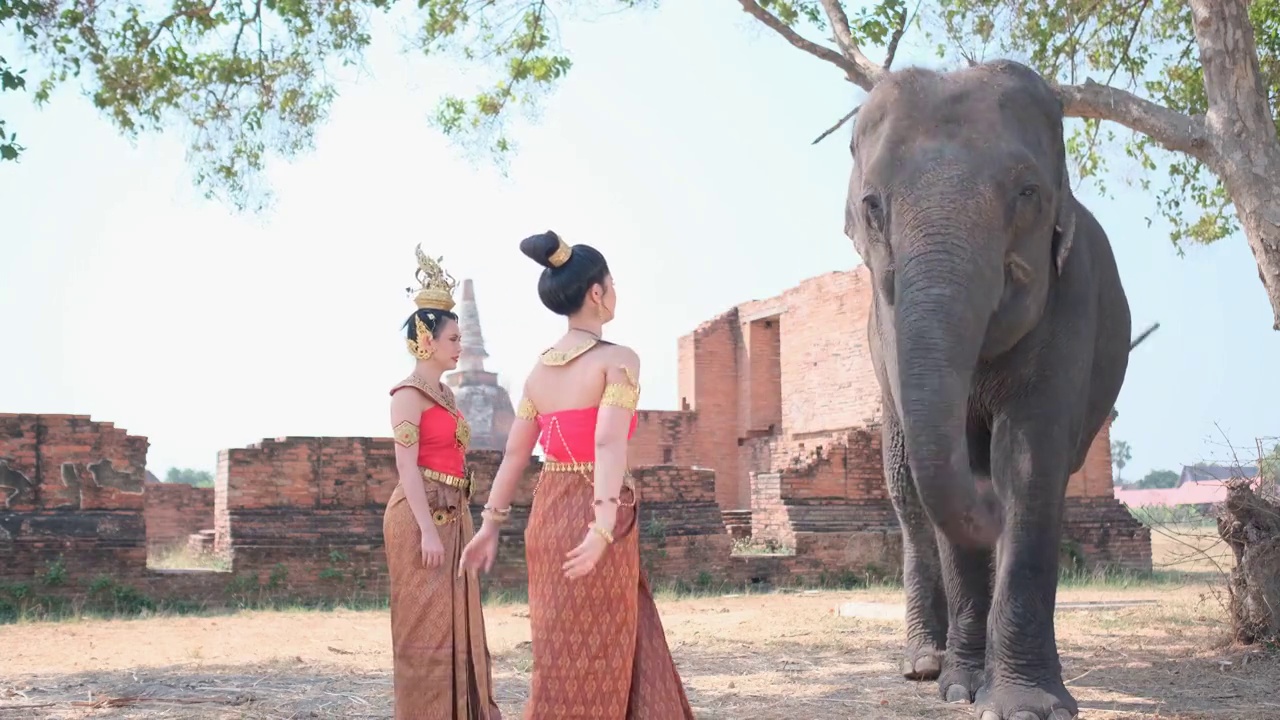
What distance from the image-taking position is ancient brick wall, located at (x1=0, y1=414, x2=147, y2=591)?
11.2 metres

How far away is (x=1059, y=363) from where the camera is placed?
176 inches

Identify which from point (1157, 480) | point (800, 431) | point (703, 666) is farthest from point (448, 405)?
point (1157, 480)

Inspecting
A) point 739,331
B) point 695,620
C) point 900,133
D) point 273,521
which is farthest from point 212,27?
point 739,331

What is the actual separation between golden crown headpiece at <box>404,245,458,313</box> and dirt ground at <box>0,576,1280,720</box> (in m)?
1.79

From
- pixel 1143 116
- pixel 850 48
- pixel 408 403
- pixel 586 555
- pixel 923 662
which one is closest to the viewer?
pixel 586 555

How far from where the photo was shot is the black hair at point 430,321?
4512 millimetres

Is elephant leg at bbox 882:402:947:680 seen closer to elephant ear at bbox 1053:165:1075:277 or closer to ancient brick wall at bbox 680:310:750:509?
elephant ear at bbox 1053:165:1075:277

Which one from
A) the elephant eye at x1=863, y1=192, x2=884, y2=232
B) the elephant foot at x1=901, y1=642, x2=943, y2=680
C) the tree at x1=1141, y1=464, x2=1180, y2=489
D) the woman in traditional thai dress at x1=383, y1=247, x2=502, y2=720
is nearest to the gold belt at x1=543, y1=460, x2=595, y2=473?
the woman in traditional thai dress at x1=383, y1=247, x2=502, y2=720

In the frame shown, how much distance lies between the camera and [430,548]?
426 centimetres

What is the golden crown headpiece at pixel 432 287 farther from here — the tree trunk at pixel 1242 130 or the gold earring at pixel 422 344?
the tree trunk at pixel 1242 130

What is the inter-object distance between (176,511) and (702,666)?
16.0 m

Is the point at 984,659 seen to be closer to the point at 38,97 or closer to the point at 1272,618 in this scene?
the point at 1272,618

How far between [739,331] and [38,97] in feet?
51.7

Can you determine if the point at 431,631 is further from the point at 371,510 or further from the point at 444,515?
the point at 371,510
